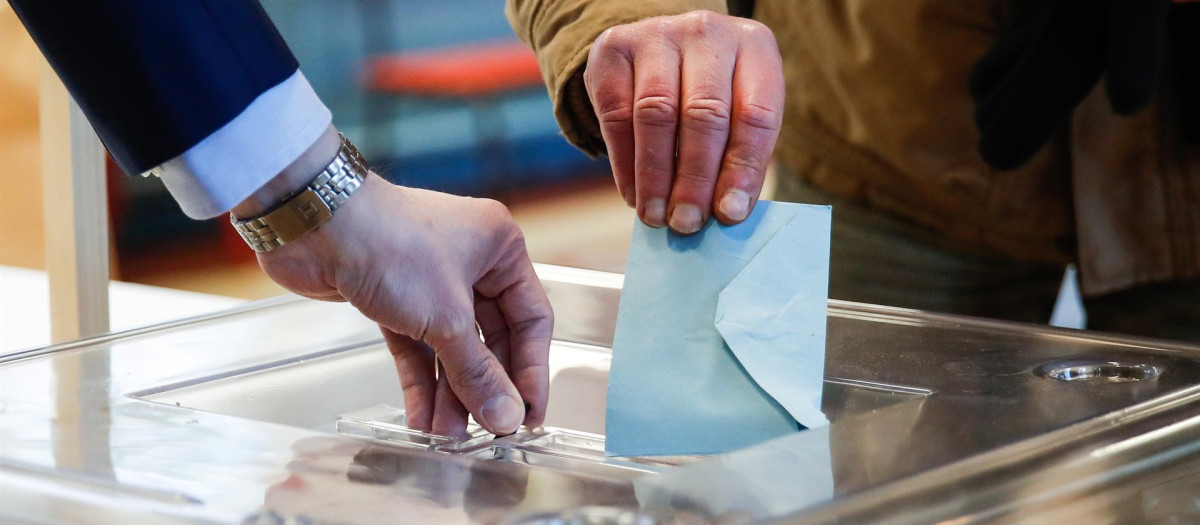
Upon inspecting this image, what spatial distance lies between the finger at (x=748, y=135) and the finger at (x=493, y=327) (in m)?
0.20

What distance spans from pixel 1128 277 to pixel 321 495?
3.00 feet

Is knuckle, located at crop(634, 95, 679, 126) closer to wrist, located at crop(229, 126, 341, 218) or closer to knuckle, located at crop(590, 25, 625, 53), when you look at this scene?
knuckle, located at crop(590, 25, 625, 53)

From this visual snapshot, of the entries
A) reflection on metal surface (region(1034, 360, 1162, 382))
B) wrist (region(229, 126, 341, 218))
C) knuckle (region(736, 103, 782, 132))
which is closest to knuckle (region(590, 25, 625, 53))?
knuckle (region(736, 103, 782, 132))

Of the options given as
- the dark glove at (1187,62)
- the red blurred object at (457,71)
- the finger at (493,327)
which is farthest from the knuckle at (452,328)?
the red blurred object at (457,71)

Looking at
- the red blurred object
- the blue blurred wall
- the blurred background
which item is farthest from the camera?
the red blurred object

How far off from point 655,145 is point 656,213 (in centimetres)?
4

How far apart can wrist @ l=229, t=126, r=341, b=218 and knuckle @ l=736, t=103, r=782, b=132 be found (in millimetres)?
243

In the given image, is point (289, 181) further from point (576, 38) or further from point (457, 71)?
point (457, 71)

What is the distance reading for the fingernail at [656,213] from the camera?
705 millimetres

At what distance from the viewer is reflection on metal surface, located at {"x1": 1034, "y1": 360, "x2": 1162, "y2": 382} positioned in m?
0.73

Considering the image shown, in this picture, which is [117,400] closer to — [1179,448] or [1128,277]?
[1179,448]

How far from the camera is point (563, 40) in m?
0.91

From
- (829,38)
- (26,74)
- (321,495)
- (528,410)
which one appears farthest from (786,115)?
(26,74)

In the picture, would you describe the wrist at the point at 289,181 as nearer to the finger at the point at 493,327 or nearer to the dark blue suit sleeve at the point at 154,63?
the dark blue suit sleeve at the point at 154,63
